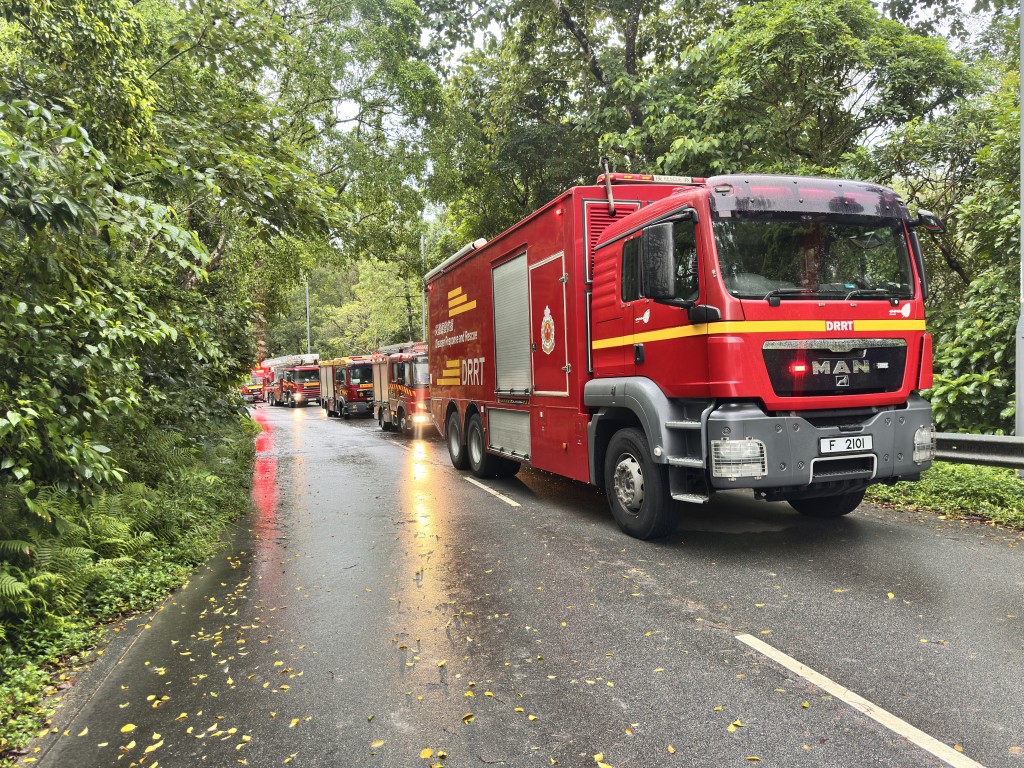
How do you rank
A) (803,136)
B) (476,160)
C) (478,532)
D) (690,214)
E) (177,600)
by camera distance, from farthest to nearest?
(476,160) → (803,136) → (478,532) → (690,214) → (177,600)

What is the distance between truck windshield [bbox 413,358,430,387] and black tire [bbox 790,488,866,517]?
14.2 meters

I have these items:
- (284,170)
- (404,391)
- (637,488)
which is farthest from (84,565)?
(404,391)

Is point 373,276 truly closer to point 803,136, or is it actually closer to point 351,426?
point 351,426

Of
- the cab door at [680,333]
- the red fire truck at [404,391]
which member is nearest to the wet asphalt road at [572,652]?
the cab door at [680,333]

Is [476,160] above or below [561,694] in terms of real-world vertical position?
above

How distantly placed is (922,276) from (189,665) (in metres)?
6.63

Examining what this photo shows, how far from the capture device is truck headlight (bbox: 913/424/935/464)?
6.11 m

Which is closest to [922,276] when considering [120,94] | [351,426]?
[120,94]

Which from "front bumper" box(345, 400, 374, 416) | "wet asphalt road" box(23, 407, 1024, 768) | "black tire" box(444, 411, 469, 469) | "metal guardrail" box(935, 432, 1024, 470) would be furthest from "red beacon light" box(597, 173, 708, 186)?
"front bumper" box(345, 400, 374, 416)

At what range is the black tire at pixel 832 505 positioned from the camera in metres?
7.15

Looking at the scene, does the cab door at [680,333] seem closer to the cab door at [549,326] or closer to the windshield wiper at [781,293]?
the windshield wiper at [781,293]

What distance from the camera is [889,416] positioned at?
6.01 m

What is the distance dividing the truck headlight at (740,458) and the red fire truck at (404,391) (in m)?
13.8

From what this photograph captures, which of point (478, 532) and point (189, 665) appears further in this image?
point (478, 532)
